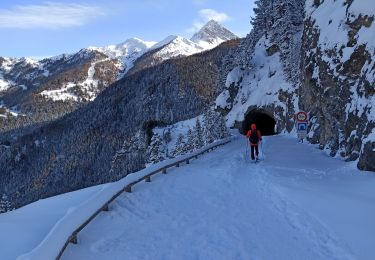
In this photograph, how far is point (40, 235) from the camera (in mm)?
11766

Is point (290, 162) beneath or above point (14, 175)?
above

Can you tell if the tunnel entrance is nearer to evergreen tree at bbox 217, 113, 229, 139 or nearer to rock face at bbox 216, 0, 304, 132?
rock face at bbox 216, 0, 304, 132

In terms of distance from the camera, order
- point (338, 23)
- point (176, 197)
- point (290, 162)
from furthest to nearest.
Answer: point (338, 23), point (290, 162), point (176, 197)

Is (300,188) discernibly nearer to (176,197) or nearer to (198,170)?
(176,197)

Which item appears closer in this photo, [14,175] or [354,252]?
[354,252]

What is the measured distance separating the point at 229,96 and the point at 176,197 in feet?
176

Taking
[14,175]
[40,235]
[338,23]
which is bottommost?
[14,175]

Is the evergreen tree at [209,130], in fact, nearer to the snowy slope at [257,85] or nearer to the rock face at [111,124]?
the snowy slope at [257,85]

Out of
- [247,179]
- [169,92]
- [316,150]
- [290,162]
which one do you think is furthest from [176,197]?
[169,92]

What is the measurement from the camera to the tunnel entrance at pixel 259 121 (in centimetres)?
6014

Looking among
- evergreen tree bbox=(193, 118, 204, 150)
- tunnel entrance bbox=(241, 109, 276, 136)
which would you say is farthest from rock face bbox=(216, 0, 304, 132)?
evergreen tree bbox=(193, 118, 204, 150)

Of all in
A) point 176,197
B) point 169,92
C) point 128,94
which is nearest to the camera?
point 176,197

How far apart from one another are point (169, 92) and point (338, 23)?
145 metres

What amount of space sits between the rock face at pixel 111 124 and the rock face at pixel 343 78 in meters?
108
